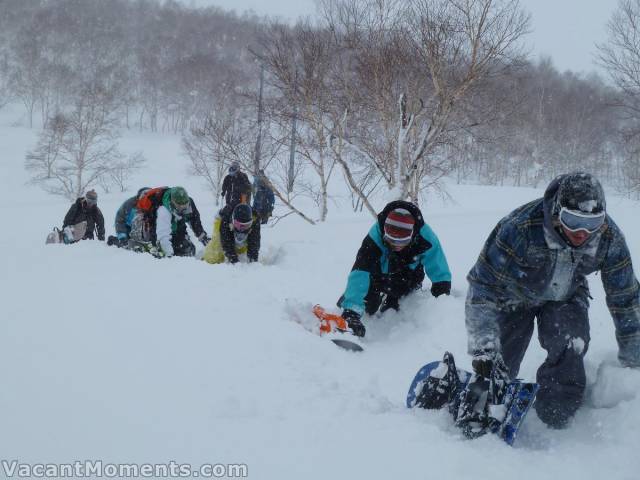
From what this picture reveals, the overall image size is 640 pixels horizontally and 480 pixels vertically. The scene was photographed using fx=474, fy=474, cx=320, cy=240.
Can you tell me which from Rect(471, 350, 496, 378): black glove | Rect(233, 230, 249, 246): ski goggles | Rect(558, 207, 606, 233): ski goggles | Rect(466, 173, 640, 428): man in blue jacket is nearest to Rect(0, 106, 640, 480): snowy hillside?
Rect(466, 173, 640, 428): man in blue jacket

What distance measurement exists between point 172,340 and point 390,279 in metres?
1.97

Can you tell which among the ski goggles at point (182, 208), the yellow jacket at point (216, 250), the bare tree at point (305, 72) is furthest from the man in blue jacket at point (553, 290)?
the bare tree at point (305, 72)

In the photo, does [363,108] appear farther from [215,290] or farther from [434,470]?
[434,470]

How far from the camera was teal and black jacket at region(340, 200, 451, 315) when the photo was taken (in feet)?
11.8

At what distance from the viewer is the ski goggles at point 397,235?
3.61 metres

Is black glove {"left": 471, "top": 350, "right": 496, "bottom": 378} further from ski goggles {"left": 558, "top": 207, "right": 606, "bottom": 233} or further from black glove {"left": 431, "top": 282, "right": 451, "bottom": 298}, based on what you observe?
black glove {"left": 431, "top": 282, "right": 451, "bottom": 298}

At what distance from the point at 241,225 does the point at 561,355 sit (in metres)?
4.41

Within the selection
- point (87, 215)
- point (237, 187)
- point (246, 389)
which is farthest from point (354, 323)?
point (237, 187)

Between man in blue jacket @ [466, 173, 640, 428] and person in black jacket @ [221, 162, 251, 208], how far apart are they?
8.99 m

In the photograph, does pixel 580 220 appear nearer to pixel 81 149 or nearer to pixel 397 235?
pixel 397 235

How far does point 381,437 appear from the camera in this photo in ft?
6.58

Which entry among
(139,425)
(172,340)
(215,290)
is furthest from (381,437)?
(215,290)

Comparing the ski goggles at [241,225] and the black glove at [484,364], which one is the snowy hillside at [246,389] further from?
the ski goggles at [241,225]

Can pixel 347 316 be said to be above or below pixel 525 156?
below
